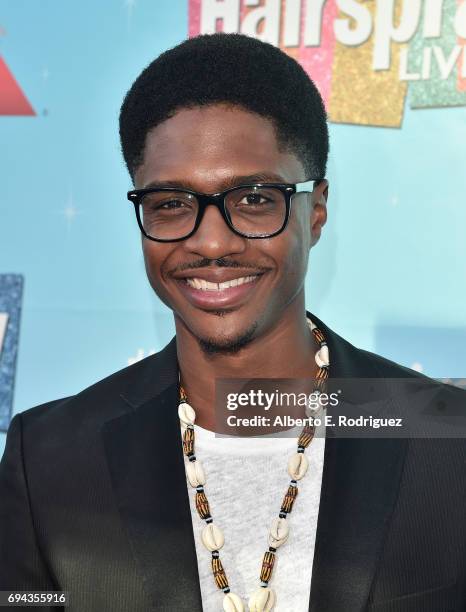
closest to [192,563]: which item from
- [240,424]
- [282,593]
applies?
[282,593]

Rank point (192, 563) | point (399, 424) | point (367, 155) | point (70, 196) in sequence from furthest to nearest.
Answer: point (70, 196) < point (367, 155) < point (399, 424) < point (192, 563)

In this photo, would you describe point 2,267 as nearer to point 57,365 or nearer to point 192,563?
point 57,365

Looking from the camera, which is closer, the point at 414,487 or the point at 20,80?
the point at 414,487

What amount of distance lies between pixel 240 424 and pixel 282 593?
0.34 metres

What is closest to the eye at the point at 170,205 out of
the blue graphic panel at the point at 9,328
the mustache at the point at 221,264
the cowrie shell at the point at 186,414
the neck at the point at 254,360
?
the mustache at the point at 221,264

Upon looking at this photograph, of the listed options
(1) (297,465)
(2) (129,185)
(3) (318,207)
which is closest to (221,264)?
(3) (318,207)

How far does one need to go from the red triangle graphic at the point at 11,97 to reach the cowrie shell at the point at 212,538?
1.40m

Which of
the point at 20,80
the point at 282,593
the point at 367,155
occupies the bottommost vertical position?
the point at 282,593

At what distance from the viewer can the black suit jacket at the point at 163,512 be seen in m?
1.38

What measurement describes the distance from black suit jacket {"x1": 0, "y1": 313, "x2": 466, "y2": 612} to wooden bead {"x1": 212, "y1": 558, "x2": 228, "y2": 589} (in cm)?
4

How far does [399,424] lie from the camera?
1.52 metres

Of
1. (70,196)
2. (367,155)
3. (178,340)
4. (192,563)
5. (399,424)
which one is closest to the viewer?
(192,563)

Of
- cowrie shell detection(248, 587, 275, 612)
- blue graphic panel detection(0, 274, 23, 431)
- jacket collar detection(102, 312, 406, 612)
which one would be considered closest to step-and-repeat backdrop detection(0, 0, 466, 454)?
blue graphic panel detection(0, 274, 23, 431)

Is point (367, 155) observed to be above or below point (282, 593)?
above
